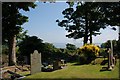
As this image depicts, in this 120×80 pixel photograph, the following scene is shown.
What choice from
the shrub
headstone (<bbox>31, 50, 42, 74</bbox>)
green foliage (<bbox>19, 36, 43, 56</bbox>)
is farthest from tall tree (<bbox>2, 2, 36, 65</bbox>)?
headstone (<bbox>31, 50, 42, 74</bbox>)

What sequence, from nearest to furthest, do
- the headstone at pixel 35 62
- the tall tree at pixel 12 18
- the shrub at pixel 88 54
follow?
1. the headstone at pixel 35 62
2. the shrub at pixel 88 54
3. the tall tree at pixel 12 18

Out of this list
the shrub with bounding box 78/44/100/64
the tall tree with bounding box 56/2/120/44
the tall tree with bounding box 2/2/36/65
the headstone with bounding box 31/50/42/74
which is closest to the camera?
the headstone with bounding box 31/50/42/74

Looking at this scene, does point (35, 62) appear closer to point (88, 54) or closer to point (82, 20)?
point (88, 54)

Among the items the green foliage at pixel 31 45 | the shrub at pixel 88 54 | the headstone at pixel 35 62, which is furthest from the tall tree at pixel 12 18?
the headstone at pixel 35 62

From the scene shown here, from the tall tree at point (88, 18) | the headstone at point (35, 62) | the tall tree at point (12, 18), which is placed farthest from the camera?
the tall tree at point (88, 18)

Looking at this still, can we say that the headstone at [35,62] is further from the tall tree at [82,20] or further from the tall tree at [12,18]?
the tall tree at [82,20]

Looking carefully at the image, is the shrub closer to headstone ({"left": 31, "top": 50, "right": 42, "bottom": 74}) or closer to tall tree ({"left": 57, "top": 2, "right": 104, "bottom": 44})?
headstone ({"left": 31, "top": 50, "right": 42, "bottom": 74})

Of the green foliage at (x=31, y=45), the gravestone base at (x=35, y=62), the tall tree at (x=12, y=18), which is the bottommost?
the gravestone base at (x=35, y=62)

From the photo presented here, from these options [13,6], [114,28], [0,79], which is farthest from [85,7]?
[0,79]

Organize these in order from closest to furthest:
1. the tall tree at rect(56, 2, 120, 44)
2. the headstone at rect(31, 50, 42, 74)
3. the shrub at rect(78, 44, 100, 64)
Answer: the headstone at rect(31, 50, 42, 74)
the shrub at rect(78, 44, 100, 64)
the tall tree at rect(56, 2, 120, 44)

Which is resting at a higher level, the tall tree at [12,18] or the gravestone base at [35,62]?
the tall tree at [12,18]

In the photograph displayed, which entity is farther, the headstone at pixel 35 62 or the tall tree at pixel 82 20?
the tall tree at pixel 82 20

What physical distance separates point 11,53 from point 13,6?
16.1 feet

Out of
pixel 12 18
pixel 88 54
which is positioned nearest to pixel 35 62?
pixel 88 54
